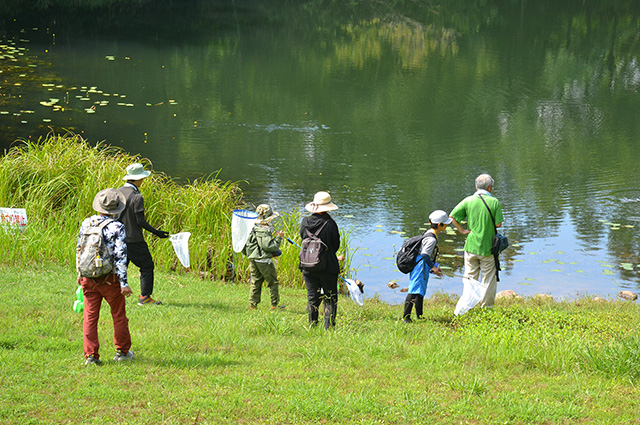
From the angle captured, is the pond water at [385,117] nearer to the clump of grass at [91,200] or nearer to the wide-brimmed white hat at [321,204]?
the clump of grass at [91,200]

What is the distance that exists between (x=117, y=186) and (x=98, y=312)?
18.3ft

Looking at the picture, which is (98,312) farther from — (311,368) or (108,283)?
(311,368)

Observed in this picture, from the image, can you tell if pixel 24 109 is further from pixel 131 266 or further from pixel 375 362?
pixel 375 362

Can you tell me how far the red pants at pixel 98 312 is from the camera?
18.8 feet

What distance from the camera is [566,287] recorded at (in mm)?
11336

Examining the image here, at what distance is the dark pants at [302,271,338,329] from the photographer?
727 centimetres

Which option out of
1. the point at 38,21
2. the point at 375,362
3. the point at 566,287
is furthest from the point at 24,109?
the point at 38,21

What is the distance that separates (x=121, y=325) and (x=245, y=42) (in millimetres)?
34120

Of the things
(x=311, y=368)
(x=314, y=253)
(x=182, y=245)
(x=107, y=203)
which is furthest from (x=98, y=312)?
(x=182, y=245)

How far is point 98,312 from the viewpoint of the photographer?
582 centimetres

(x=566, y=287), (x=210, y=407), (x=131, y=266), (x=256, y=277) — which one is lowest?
(x=566, y=287)

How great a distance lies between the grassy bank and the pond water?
3.69 metres

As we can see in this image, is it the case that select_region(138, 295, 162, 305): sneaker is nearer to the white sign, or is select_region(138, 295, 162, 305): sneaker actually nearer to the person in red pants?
the person in red pants

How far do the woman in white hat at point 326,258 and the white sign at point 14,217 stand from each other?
461cm
